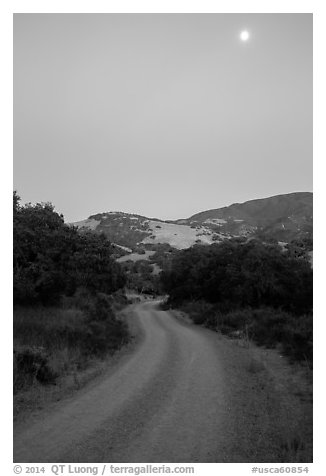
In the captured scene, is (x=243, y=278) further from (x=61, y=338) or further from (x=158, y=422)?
(x=158, y=422)

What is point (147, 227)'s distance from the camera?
9719 centimetres

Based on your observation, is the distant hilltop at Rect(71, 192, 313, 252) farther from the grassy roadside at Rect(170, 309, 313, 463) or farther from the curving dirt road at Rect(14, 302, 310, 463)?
the curving dirt road at Rect(14, 302, 310, 463)

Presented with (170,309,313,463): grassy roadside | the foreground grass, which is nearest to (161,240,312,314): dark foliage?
(170,309,313,463): grassy roadside

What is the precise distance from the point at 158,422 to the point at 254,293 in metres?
13.4

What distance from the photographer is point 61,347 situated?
1263 centimetres

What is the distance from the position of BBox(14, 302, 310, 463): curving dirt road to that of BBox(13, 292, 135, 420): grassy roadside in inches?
31.9

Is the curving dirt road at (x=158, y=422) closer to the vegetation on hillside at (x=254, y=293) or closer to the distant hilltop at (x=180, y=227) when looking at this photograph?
the vegetation on hillside at (x=254, y=293)

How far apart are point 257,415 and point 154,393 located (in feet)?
9.12

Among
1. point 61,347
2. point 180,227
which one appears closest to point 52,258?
point 61,347

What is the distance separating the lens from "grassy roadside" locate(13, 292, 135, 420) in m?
9.23

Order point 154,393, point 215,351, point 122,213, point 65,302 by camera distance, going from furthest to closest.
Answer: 1. point 122,213
2. point 65,302
3. point 215,351
4. point 154,393

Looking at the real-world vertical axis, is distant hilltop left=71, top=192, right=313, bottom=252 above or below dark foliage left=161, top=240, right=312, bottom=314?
above
